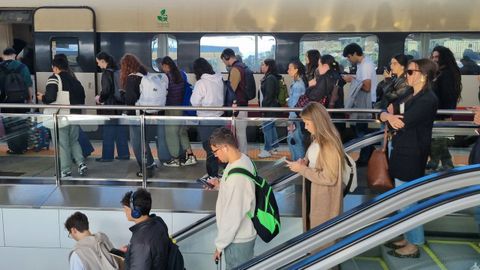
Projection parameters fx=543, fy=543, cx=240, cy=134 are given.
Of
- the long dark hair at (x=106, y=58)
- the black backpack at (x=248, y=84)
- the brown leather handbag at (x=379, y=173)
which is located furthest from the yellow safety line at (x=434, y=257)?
the long dark hair at (x=106, y=58)

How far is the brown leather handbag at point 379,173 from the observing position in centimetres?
522

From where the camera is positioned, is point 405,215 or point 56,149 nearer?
A: point 405,215

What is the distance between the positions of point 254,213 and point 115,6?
6.53m

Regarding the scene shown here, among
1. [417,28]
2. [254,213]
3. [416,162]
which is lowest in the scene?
[254,213]

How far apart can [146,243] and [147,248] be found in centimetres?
4

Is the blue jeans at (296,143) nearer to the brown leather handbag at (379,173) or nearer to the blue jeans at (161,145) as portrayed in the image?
the brown leather handbag at (379,173)

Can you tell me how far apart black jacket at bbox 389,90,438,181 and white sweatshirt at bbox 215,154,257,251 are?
147 centimetres

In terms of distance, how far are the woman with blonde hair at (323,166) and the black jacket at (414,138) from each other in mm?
849

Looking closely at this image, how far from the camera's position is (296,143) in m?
6.13

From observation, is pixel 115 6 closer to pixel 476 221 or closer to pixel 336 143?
pixel 336 143

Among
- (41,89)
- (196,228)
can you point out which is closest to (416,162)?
(196,228)

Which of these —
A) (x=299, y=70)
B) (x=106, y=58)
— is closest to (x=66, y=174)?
(x=106, y=58)

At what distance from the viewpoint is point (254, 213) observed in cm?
404

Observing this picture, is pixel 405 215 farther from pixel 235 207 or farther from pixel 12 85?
pixel 12 85
